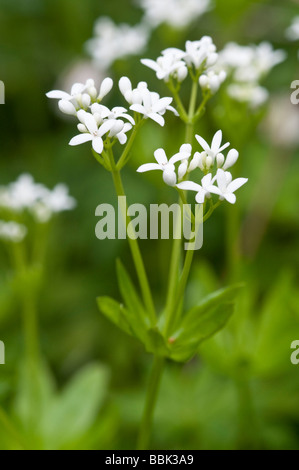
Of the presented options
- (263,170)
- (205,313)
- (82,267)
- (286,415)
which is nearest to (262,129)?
(263,170)

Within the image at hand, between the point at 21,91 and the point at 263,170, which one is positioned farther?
the point at 21,91

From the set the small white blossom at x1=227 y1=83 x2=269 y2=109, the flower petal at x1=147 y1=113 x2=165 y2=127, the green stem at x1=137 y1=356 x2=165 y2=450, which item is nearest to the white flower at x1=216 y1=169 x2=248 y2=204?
the flower petal at x1=147 y1=113 x2=165 y2=127

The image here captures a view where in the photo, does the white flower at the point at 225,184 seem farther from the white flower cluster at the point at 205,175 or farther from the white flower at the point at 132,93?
the white flower at the point at 132,93

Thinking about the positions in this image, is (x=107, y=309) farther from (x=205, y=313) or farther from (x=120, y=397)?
(x=120, y=397)

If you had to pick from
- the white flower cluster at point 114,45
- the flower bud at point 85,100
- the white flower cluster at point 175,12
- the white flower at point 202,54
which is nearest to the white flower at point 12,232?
the flower bud at point 85,100

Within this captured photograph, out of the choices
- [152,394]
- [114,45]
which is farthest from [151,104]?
[114,45]

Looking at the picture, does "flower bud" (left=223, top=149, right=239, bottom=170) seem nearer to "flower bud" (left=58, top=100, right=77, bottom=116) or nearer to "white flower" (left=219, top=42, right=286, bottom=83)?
"flower bud" (left=58, top=100, right=77, bottom=116)

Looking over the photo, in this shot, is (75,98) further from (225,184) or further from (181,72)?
(225,184)
